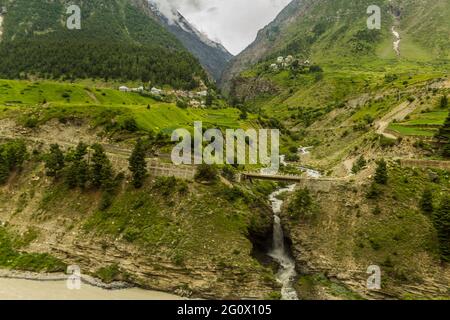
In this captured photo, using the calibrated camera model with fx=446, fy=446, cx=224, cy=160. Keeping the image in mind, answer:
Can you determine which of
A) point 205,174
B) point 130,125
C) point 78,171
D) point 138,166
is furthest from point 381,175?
point 130,125

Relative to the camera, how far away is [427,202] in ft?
221

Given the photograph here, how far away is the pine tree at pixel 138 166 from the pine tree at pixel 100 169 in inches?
186

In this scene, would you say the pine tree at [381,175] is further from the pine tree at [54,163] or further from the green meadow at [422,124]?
the pine tree at [54,163]

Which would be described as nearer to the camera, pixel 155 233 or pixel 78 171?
pixel 155 233

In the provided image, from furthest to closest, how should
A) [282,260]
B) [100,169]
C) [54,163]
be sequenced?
1. [54,163]
2. [100,169]
3. [282,260]

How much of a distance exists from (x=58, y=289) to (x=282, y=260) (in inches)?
1358

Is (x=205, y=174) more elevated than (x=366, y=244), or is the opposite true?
(x=205, y=174)

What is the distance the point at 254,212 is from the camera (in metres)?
74.2

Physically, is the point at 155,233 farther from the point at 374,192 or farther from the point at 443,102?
the point at 443,102

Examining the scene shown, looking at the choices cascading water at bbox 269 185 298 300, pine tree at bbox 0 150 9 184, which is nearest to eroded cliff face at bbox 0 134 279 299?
cascading water at bbox 269 185 298 300

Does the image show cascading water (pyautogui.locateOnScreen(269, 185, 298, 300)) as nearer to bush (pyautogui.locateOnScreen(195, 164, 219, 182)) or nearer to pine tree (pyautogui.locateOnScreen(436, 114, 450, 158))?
bush (pyautogui.locateOnScreen(195, 164, 219, 182))

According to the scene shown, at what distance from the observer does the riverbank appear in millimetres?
60000

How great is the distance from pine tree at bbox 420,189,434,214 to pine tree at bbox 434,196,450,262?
3268 mm

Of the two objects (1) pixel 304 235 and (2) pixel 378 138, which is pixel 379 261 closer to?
(1) pixel 304 235
